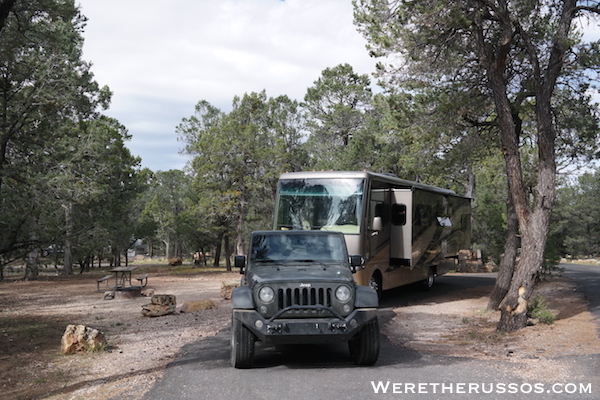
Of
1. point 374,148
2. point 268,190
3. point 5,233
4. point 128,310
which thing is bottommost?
point 128,310

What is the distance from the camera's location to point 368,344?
7.13 metres

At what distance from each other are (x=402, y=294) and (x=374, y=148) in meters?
15.6

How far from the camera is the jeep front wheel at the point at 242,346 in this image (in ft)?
23.1

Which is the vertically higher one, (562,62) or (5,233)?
(562,62)

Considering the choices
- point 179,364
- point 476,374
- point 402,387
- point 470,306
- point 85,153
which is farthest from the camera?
point 85,153

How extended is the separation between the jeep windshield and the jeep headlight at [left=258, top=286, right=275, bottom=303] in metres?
1.16

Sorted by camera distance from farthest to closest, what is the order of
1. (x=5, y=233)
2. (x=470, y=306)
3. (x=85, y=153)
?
1. (x=85, y=153)
2. (x=470, y=306)
3. (x=5, y=233)

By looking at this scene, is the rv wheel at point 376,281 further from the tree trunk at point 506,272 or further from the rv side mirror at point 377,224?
the tree trunk at point 506,272

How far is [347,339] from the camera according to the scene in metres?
6.95

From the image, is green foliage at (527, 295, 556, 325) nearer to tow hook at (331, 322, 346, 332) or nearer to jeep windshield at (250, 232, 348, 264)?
jeep windshield at (250, 232, 348, 264)

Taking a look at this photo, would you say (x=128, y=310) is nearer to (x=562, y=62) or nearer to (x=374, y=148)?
(x=562, y=62)

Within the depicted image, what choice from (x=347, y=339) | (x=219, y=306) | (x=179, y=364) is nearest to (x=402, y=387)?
(x=347, y=339)

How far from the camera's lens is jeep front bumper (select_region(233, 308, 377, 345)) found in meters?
6.85

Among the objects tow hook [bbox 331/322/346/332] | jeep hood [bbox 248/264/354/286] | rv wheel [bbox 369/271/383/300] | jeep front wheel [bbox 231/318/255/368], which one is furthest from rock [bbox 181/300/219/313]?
tow hook [bbox 331/322/346/332]
